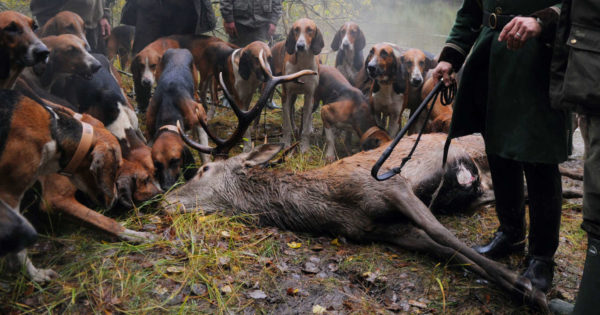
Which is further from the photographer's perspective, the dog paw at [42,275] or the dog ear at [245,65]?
the dog ear at [245,65]

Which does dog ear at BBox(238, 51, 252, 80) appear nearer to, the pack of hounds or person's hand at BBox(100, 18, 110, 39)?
the pack of hounds

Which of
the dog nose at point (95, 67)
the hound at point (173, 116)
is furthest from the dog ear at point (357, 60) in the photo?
the dog nose at point (95, 67)

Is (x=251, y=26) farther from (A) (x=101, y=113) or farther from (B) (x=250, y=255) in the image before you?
(B) (x=250, y=255)

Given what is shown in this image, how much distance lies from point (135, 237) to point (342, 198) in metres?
1.75

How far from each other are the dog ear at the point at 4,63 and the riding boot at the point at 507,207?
4112 mm

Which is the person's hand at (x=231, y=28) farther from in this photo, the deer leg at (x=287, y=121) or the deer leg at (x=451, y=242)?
the deer leg at (x=451, y=242)

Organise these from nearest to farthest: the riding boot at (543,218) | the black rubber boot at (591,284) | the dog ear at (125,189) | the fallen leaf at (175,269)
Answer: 1. the black rubber boot at (591,284)
2. the riding boot at (543,218)
3. the fallen leaf at (175,269)
4. the dog ear at (125,189)

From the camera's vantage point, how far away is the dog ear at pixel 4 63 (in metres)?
4.02

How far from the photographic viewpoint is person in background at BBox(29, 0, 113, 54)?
7.95 meters

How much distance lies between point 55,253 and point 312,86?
4550 mm

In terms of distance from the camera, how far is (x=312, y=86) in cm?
711

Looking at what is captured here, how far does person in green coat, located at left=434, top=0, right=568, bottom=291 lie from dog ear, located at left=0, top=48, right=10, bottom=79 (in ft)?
12.1

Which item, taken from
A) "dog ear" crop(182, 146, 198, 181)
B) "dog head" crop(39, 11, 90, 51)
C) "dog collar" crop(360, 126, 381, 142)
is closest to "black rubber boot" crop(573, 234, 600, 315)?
"dog ear" crop(182, 146, 198, 181)

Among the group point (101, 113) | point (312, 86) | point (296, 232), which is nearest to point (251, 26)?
point (312, 86)
